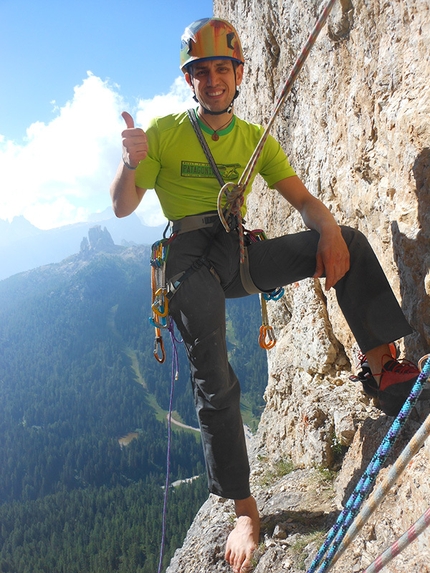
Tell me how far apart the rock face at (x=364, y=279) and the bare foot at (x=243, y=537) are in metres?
0.11

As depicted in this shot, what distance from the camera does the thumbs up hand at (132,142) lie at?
2986 mm

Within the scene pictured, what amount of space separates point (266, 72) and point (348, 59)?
3469mm

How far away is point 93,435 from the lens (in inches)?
4195

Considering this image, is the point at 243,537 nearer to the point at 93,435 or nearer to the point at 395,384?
the point at 395,384

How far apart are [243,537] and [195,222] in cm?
249

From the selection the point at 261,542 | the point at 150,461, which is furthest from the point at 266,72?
the point at 150,461

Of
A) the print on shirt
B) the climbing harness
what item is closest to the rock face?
the climbing harness

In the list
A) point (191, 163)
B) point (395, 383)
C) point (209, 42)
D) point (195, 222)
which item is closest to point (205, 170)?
point (191, 163)

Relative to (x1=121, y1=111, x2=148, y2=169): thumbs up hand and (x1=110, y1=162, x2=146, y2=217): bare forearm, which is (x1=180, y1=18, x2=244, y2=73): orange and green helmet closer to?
(x1=121, y1=111, x2=148, y2=169): thumbs up hand

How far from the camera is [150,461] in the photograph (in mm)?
91438

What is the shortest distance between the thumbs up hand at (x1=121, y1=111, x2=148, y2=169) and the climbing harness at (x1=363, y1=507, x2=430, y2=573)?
2.55 metres

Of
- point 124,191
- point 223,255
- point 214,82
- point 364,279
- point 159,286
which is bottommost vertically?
point 364,279

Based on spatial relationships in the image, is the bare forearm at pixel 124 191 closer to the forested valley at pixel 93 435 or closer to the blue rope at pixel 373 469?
the blue rope at pixel 373 469

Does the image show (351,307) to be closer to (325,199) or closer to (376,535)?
(376,535)
